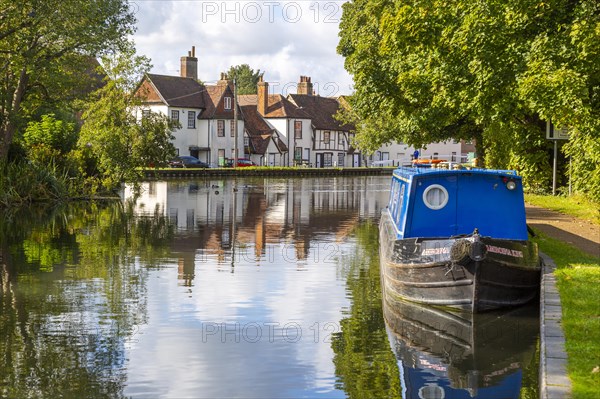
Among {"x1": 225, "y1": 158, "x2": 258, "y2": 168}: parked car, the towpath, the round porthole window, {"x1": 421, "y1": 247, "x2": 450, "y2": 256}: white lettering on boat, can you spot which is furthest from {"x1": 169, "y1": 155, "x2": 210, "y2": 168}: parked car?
{"x1": 421, "y1": 247, "x2": 450, "y2": 256}: white lettering on boat

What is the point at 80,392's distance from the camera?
9852mm

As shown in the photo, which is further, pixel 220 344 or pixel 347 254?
pixel 347 254

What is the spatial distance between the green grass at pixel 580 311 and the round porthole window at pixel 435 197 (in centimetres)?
226

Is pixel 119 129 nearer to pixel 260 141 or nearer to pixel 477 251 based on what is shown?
pixel 477 251

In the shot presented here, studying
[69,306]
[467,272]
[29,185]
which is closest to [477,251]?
[467,272]

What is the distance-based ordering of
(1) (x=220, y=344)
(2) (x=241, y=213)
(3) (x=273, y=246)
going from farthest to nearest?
(2) (x=241, y=213), (3) (x=273, y=246), (1) (x=220, y=344)

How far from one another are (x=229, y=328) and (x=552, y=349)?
5.00 meters

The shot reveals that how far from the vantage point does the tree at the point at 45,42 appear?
34.1 meters

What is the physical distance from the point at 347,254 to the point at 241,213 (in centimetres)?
1305

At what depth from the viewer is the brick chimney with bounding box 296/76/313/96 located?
111688 millimetres

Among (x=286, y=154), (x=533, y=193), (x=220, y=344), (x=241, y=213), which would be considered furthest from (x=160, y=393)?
(x=286, y=154)

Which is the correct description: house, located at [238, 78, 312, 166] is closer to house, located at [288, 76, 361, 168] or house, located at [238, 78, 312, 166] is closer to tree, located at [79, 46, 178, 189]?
house, located at [288, 76, 361, 168]

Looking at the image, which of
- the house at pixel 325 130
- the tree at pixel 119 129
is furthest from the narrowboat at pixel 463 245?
the house at pixel 325 130

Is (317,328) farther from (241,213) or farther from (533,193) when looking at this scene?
(533,193)
